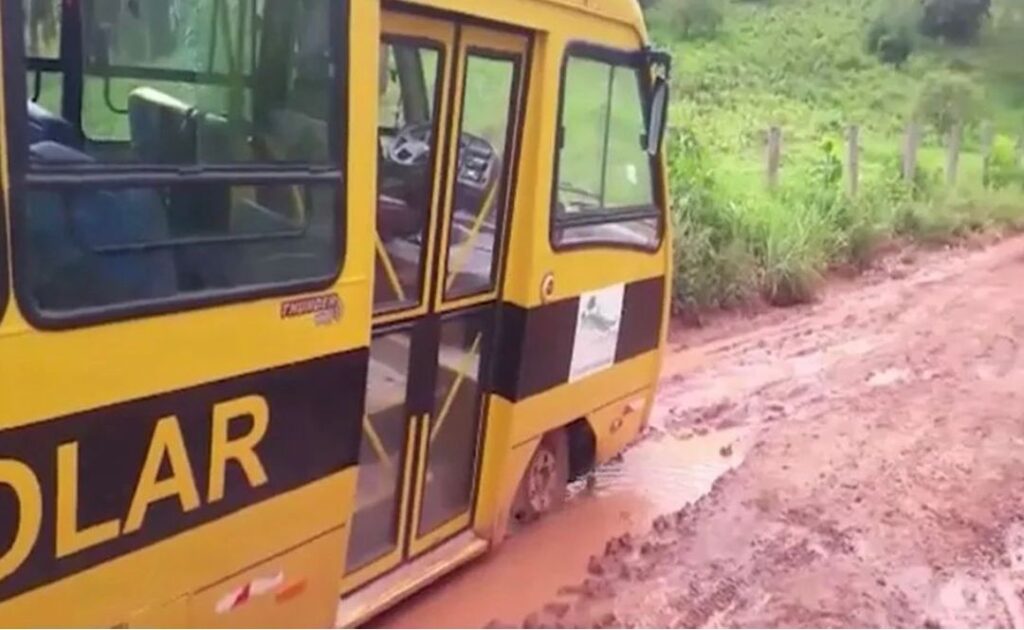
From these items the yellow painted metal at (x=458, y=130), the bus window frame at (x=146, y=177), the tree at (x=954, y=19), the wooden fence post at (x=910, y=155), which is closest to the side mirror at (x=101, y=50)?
the bus window frame at (x=146, y=177)

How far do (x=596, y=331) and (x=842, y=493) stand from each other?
176 cm

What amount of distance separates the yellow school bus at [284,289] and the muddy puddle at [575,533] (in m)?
0.23

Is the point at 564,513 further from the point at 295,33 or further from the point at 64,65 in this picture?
the point at 64,65

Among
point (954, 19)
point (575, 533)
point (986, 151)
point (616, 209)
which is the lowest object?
point (575, 533)

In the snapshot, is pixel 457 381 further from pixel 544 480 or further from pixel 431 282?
pixel 544 480

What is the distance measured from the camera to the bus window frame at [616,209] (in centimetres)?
544

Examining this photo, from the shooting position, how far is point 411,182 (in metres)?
4.70

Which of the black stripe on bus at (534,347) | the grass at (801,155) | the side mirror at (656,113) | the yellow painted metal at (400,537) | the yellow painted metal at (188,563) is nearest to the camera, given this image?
the yellow painted metal at (188,563)

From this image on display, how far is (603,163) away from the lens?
5.99m

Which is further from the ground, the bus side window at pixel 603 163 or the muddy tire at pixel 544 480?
the bus side window at pixel 603 163

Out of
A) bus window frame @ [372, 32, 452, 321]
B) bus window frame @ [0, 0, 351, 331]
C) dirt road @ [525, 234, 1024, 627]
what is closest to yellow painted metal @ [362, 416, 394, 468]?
bus window frame @ [372, 32, 452, 321]

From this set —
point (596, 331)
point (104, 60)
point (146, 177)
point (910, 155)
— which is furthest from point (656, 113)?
point (910, 155)

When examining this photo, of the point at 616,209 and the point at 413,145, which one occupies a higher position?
the point at 413,145

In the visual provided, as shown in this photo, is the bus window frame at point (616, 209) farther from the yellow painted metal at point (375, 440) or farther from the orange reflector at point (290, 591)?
the orange reflector at point (290, 591)
